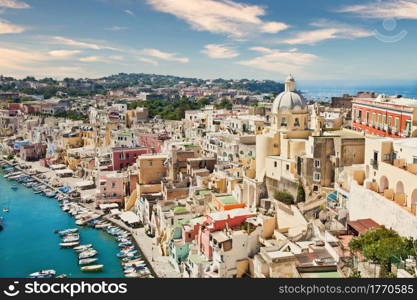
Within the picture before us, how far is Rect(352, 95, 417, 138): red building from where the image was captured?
1538cm

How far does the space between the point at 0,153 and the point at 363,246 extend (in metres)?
42.0

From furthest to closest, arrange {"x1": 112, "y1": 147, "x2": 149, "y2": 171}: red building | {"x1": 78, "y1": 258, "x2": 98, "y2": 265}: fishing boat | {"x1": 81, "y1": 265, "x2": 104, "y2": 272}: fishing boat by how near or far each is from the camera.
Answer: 1. {"x1": 112, "y1": 147, "x2": 149, "y2": 171}: red building
2. {"x1": 78, "y1": 258, "x2": 98, "y2": 265}: fishing boat
3. {"x1": 81, "y1": 265, "x2": 104, "y2": 272}: fishing boat

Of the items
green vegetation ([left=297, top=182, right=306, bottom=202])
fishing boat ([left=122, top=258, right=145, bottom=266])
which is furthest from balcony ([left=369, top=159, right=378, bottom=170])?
fishing boat ([left=122, top=258, right=145, bottom=266])

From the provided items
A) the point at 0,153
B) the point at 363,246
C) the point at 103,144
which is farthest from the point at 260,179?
the point at 0,153

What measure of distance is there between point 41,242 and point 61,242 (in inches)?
46.8

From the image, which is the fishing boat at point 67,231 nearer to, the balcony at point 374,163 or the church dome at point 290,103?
the church dome at point 290,103

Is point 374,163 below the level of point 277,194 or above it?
above

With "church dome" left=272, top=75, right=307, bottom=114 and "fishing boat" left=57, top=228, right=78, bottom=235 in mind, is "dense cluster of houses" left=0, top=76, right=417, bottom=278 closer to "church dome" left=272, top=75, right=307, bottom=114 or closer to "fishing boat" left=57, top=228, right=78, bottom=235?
"church dome" left=272, top=75, right=307, bottom=114

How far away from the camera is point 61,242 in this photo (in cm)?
1984

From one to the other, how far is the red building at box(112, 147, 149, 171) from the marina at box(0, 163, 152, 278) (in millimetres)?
3743

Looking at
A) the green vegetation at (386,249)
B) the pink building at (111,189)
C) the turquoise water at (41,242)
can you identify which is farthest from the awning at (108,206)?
the green vegetation at (386,249)

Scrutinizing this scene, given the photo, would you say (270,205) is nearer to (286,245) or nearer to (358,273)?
(286,245)

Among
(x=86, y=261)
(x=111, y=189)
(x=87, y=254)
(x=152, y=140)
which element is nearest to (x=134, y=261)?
(x=86, y=261)

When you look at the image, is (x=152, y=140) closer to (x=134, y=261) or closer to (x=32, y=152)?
(x=134, y=261)
